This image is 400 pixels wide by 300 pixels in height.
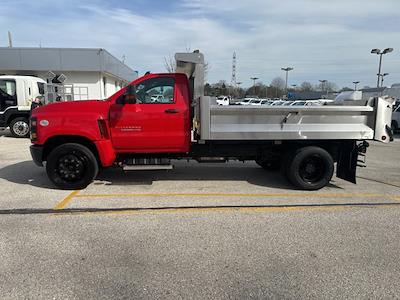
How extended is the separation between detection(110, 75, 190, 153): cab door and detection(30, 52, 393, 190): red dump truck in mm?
18

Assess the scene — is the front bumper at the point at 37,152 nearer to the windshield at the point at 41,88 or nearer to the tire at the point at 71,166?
the tire at the point at 71,166

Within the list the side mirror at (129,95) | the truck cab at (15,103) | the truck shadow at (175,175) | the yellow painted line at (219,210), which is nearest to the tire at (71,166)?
the truck shadow at (175,175)

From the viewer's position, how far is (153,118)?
6078mm

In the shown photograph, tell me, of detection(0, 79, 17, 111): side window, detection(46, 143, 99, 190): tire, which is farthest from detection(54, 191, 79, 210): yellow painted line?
detection(0, 79, 17, 111): side window

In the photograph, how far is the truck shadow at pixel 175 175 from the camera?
22.2 ft

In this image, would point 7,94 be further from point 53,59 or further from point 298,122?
point 298,122

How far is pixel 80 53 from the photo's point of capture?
24922 millimetres

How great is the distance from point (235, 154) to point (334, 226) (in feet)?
7.87

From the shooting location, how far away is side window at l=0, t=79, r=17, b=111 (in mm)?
Answer: 13969

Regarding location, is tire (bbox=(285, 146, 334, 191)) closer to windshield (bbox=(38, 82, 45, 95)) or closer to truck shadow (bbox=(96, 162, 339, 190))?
truck shadow (bbox=(96, 162, 339, 190))

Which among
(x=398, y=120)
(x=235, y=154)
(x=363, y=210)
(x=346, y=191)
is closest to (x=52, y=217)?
(x=235, y=154)

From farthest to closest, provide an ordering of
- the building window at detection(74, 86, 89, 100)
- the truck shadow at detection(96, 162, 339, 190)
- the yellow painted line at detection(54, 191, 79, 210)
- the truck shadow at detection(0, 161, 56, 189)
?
1. the building window at detection(74, 86, 89, 100)
2. the truck shadow at detection(96, 162, 339, 190)
3. the truck shadow at detection(0, 161, 56, 189)
4. the yellow painted line at detection(54, 191, 79, 210)

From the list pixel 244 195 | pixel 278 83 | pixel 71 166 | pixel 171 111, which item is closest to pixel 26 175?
pixel 71 166

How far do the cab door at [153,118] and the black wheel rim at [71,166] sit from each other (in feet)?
2.18
